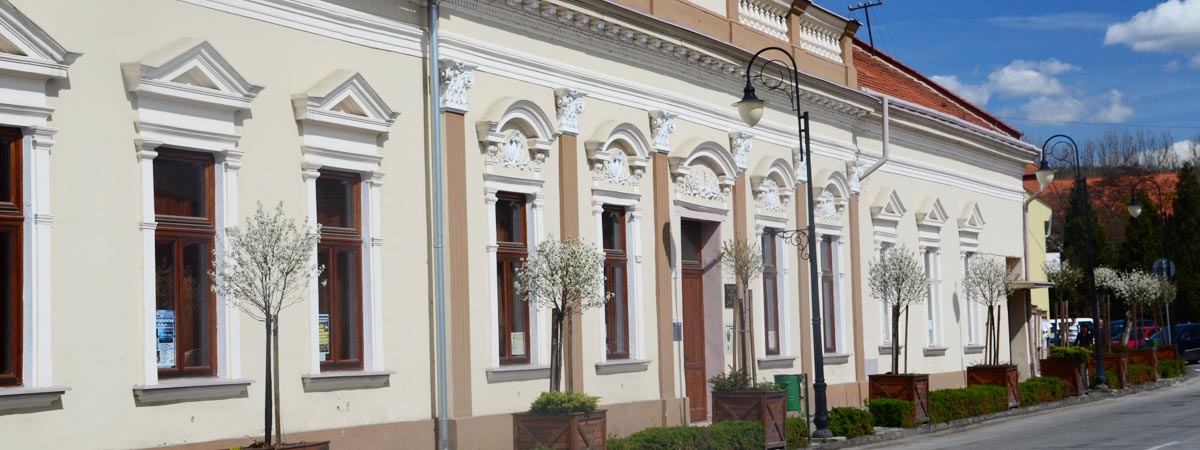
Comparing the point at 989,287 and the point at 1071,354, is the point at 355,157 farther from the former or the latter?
the point at 1071,354

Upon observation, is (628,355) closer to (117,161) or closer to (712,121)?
(712,121)

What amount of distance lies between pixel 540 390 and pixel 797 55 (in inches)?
396

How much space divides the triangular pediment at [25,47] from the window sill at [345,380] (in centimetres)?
427

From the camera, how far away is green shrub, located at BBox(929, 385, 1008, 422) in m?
24.5

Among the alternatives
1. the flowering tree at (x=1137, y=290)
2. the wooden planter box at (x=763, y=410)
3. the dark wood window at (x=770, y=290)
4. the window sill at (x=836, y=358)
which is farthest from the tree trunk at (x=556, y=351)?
the flowering tree at (x=1137, y=290)

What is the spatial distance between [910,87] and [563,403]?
21.5 meters

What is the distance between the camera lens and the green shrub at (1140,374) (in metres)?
35.6

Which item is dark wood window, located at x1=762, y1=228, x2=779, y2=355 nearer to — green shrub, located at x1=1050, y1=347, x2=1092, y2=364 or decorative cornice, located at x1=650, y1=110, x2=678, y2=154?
decorative cornice, located at x1=650, y1=110, x2=678, y2=154

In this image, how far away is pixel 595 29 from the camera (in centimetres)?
1950

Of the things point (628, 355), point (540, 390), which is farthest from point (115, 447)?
point (628, 355)

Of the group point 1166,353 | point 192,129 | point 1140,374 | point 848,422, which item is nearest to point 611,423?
point 848,422

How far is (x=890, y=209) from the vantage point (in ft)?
95.4

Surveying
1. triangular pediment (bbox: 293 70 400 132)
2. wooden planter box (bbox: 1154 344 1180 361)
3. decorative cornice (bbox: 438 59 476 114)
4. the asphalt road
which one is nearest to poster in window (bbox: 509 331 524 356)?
decorative cornice (bbox: 438 59 476 114)

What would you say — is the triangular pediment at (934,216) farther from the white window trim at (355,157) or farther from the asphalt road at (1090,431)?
the white window trim at (355,157)
